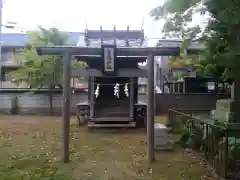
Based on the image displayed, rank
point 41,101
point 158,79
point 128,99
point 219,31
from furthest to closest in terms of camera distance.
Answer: point 158,79 < point 41,101 < point 128,99 < point 219,31

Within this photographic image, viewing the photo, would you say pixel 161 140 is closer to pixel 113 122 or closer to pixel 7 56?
pixel 113 122

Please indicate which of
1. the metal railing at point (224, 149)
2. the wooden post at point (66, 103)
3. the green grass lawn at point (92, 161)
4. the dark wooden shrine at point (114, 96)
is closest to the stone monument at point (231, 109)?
the metal railing at point (224, 149)

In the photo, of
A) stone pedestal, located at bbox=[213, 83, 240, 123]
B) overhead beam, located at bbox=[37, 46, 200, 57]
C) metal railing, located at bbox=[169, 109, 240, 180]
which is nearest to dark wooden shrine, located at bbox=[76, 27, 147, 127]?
stone pedestal, located at bbox=[213, 83, 240, 123]

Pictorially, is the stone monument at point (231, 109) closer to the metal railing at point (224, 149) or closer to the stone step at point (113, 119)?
the metal railing at point (224, 149)

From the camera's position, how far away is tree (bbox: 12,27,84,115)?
67.5 ft

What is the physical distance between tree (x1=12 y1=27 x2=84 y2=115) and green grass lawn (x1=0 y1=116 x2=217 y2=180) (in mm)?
9027

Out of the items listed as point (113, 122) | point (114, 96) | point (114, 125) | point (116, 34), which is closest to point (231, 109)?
point (114, 125)

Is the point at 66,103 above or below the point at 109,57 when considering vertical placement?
below

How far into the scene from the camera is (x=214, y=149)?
731 cm

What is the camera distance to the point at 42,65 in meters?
20.5

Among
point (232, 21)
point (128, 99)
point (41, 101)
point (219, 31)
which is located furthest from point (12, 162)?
point (41, 101)

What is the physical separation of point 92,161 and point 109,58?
2.59m

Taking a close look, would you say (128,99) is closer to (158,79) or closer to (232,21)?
(232,21)

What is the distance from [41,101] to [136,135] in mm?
11101
